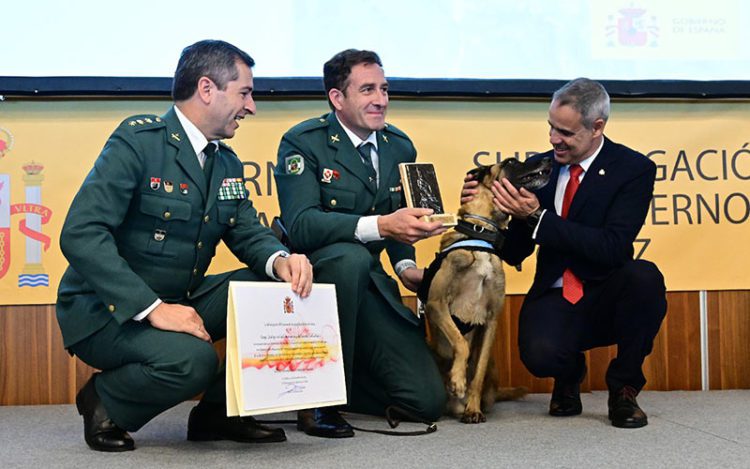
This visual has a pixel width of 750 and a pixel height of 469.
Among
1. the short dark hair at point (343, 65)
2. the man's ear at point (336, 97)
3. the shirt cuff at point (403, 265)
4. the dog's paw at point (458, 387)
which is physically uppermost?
the short dark hair at point (343, 65)

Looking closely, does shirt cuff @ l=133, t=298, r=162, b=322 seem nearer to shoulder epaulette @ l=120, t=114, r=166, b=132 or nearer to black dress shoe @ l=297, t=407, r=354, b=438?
shoulder epaulette @ l=120, t=114, r=166, b=132

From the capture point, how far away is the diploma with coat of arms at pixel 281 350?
7.38 ft

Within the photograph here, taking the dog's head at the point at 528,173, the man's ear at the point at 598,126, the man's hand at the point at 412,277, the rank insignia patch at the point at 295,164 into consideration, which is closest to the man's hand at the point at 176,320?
the rank insignia patch at the point at 295,164

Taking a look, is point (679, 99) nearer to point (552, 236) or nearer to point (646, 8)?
point (646, 8)

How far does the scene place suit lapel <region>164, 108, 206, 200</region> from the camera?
2469 millimetres

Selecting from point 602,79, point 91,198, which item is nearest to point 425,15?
point 602,79

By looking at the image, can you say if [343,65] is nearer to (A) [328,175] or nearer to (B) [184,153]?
(A) [328,175]

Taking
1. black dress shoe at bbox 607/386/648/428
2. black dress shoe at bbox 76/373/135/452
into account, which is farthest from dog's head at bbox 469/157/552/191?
black dress shoe at bbox 76/373/135/452

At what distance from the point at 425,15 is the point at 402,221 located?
123cm

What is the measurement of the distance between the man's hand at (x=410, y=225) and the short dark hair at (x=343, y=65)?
0.56m

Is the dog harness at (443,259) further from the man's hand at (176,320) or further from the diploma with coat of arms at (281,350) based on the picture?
the man's hand at (176,320)

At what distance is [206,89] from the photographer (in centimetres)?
250

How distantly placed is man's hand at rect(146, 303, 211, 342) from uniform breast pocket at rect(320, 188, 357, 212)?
0.77 metres

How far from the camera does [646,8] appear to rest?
363cm
